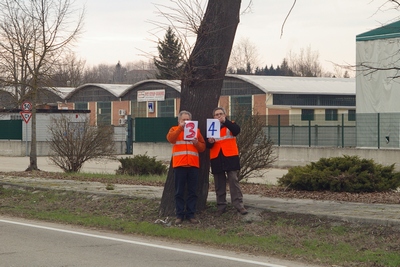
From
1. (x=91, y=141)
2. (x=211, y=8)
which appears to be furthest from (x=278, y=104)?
(x=211, y=8)

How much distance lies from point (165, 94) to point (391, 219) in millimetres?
48766

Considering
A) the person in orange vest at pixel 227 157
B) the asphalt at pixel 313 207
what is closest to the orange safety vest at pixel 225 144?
the person in orange vest at pixel 227 157

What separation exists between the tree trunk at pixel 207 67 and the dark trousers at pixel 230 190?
351mm

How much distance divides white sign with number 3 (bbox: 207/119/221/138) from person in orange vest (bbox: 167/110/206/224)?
0.70ft

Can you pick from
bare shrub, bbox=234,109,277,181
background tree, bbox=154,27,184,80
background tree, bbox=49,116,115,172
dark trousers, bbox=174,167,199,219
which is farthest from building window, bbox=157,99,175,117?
dark trousers, bbox=174,167,199,219

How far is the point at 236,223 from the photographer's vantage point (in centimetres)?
1173

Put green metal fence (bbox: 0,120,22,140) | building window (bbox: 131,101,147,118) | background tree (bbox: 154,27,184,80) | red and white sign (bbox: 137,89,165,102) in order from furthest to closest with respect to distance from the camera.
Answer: building window (bbox: 131,101,147,118) < red and white sign (bbox: 137,89,165,102) < green metal fence (bbox: 0,120,22,140) < background tree (bbox: 154,27,184,80)

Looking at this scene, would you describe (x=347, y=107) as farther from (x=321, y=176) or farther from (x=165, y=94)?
(x=321, y=176)

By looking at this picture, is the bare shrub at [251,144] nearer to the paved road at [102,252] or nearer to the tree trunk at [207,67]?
the tree trunk at [207,67]

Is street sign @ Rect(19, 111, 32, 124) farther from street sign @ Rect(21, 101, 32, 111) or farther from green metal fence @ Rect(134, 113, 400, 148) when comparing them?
green metal fence @ Rect(134, 113, 400, 148)

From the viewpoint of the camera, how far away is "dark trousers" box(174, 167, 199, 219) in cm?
1185

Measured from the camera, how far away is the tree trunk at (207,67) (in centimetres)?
1194

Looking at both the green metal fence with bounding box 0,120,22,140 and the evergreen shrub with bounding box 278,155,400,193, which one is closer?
the evergreen shrub with bounding box 278,155,400,193

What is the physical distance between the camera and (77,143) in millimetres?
24031
